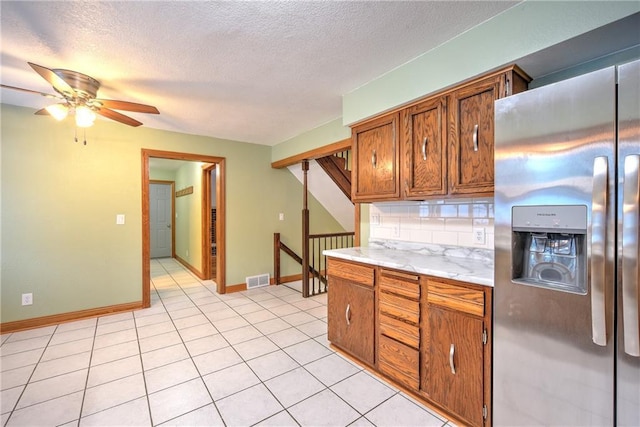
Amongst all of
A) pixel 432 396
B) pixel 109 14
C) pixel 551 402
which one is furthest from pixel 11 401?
pixel 551 402

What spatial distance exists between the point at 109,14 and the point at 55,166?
245 cm

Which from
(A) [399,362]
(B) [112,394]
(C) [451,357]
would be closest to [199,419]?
(B) [112,394]

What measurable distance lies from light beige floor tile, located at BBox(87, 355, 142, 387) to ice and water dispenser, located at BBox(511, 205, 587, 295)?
8.99ft

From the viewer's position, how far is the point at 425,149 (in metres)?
2.04

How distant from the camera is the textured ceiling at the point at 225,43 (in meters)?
1.55

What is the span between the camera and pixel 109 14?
1.58 metres

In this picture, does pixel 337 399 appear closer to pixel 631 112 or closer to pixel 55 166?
pixel 631 112

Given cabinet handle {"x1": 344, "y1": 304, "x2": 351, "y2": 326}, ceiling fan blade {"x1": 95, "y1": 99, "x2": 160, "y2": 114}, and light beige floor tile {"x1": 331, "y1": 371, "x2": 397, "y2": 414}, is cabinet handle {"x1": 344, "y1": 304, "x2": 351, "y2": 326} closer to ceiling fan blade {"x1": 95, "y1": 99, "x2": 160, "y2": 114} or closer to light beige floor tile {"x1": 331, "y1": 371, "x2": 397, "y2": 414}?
light beige floor tile {"x1": 331, "y1": 371, "x2": 397, "y2": 414}

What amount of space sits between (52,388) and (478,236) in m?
3.26

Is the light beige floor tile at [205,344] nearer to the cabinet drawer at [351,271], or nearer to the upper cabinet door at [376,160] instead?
the cabinet drawer at [351,271]

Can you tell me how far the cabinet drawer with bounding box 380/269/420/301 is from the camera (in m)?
1.79

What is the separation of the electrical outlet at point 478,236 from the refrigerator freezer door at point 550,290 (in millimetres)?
699

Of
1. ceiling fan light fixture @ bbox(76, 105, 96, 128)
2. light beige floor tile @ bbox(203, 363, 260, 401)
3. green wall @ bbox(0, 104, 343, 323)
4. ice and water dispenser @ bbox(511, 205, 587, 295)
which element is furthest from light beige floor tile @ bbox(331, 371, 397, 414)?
green wall @ bbox(0, 104, 343, 323)

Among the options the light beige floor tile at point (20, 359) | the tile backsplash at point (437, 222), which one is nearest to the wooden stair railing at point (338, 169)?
the tile backsplash at point (437, 222)
